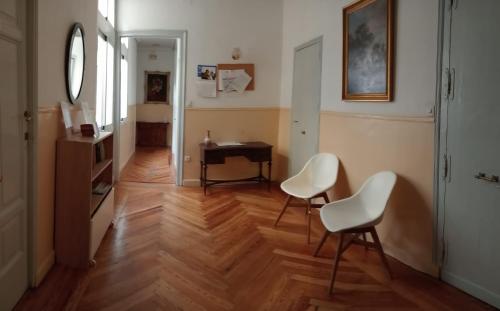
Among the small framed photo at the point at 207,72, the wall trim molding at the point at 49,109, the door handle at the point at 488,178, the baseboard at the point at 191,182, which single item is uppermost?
the small framed photo at the point at 207,72

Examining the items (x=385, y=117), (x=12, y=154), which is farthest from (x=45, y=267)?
(x=385, y=117)

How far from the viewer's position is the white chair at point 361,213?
2645 millimetres

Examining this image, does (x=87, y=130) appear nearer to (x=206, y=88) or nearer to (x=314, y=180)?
(x=314, y=180)

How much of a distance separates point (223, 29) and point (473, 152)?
158 inches

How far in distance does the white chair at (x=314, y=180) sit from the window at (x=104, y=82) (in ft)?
8.52

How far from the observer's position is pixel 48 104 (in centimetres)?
260

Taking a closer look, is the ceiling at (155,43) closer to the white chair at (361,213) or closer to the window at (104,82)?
the window at (104,82)

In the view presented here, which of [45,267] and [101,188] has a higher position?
[101,188]

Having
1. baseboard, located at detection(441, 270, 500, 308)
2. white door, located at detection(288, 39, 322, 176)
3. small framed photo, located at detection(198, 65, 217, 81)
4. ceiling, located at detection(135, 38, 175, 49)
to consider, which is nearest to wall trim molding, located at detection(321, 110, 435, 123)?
white door, located at detection(288, 39, 322, 176)

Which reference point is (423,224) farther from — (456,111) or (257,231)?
(257,231)

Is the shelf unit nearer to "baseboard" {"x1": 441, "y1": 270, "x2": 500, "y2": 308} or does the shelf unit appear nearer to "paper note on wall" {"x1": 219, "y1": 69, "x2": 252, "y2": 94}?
"baseboard" {"x1": 441, "y1": 270, "x2": 500, "y2": 308}

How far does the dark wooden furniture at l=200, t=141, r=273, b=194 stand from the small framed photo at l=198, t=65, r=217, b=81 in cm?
97

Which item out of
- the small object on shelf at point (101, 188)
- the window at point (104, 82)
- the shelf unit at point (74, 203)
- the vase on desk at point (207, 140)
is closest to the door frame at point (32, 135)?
the shelf unit at point (74, 203)

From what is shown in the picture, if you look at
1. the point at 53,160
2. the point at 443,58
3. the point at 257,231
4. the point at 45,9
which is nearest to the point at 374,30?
the point at 443,58
